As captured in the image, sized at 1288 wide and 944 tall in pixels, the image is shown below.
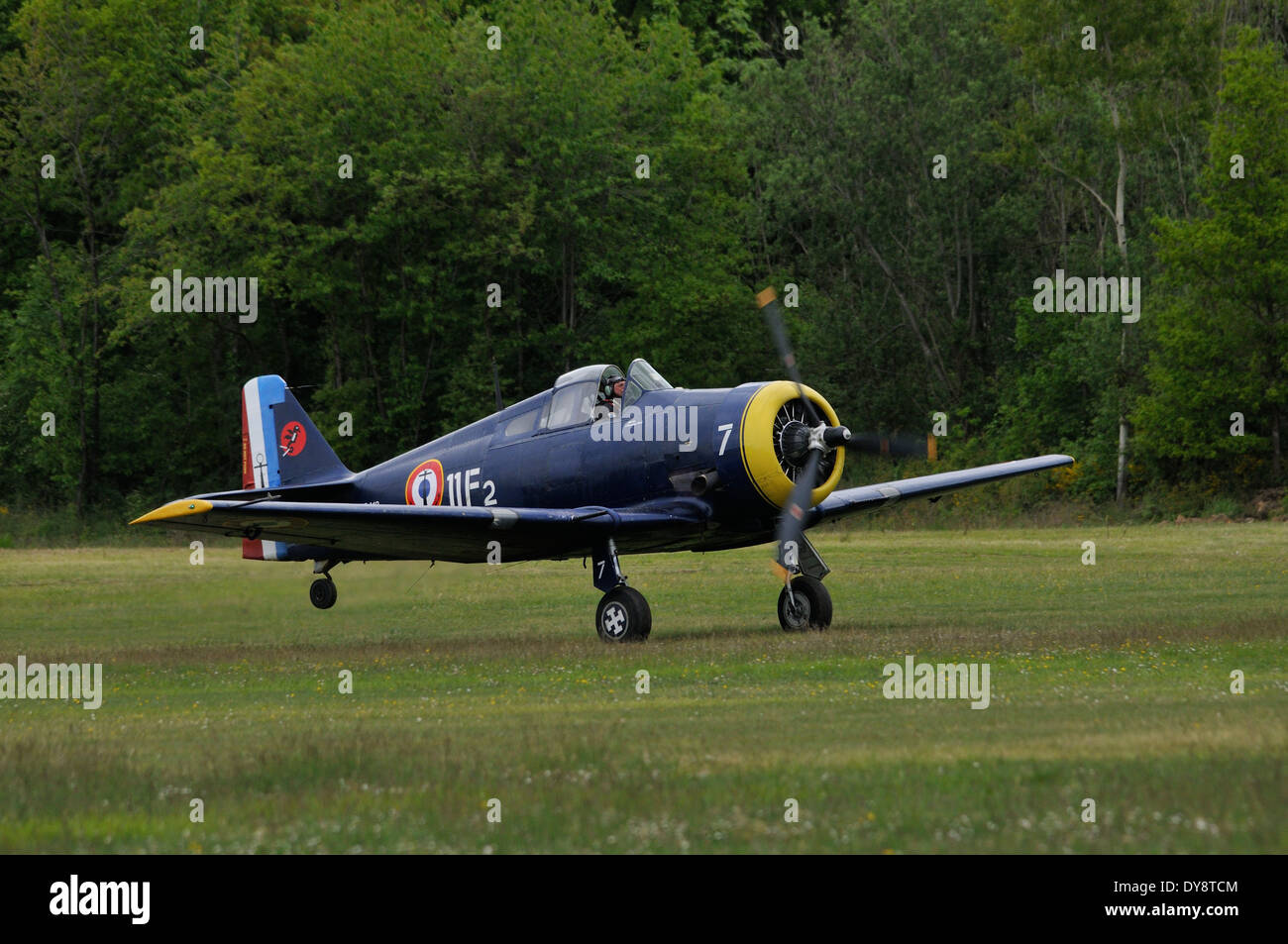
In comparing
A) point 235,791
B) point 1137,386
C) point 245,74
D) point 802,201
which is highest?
point 245,74

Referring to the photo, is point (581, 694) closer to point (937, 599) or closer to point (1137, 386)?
point (937, 599)

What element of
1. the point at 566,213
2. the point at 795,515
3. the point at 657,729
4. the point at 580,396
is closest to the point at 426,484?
the point at 580,396

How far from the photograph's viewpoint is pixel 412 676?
1557 centimetres

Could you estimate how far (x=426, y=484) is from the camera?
21.1 metres

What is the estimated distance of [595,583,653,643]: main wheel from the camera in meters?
18.0

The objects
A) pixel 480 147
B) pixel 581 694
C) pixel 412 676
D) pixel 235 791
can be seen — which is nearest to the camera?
pixel 235 791

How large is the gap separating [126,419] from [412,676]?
42608mm

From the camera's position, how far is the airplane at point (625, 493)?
700 inches

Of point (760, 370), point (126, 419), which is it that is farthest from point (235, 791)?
point (126, 419)

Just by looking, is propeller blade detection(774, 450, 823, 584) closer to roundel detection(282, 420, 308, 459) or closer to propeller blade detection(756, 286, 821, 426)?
propeller blade detection(756, 286, 821, 426)

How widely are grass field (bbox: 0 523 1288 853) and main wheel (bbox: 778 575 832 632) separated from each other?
1.60 ft

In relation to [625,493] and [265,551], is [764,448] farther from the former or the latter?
[265,551]

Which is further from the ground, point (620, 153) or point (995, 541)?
point (620, 153)

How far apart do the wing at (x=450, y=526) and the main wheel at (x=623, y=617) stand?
2.31 feet
